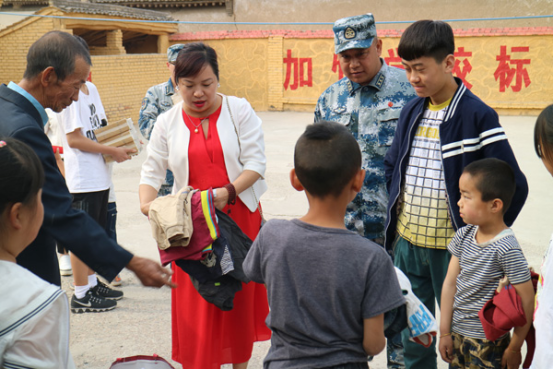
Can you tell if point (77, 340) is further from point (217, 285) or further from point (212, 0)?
point (212, 0)

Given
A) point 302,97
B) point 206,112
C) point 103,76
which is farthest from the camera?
point 302,97

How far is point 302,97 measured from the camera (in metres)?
17.9

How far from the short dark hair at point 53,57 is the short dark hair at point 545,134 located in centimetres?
182

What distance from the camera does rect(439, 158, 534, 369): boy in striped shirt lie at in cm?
232

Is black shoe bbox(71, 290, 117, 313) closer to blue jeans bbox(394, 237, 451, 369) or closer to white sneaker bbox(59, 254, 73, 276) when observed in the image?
white sneaker bbox(59, 254, 73, 276)

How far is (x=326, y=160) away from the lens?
5.95ft

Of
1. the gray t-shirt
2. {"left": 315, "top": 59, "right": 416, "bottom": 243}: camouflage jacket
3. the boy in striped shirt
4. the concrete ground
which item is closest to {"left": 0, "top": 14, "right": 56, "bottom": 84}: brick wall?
the concrete ground

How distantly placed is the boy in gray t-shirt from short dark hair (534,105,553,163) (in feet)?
1.82

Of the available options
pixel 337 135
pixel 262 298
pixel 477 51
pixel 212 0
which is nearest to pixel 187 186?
pixel 262 298

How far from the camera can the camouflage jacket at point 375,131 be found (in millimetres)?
3145

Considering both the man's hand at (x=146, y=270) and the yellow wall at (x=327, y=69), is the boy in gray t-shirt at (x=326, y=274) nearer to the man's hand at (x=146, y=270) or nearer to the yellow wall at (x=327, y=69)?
the man's hand at (x=146, y=270)

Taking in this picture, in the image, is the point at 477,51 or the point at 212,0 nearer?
the point at 477,51

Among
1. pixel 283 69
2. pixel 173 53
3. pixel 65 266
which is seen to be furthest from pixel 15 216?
pixel 283 69

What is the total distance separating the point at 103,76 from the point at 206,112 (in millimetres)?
11962
